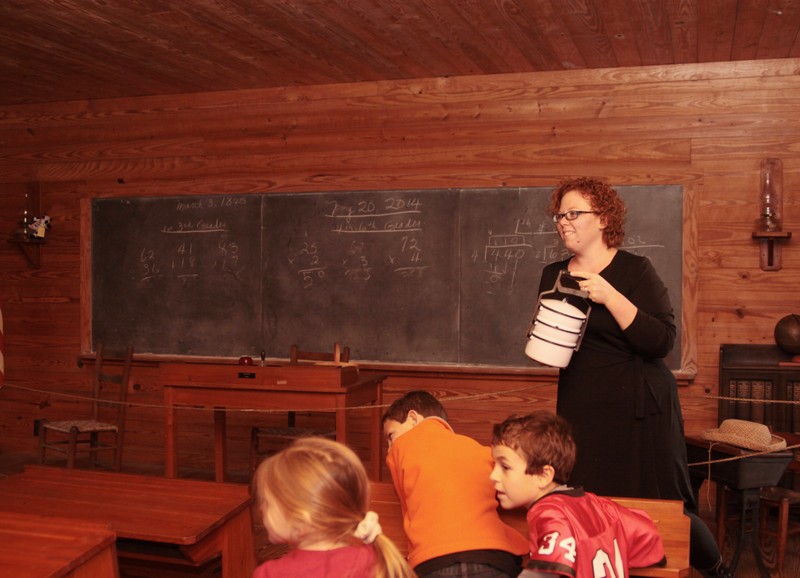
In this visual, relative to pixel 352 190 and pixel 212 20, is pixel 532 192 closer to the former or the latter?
pixel 352 190

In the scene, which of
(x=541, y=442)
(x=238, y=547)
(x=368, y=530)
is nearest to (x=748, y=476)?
(x=541, y=442)

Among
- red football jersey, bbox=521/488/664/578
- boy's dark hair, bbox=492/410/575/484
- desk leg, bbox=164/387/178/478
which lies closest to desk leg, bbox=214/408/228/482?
desk leg, bbox=164/387/178/478

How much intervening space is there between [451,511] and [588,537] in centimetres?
38

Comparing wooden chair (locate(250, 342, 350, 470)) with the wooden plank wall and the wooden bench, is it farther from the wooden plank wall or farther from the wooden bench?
the wooden bench

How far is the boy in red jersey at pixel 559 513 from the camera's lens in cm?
172

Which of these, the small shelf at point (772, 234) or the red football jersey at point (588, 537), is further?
the small shelf at point (772, 234)

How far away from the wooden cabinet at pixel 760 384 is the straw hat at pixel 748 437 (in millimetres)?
800

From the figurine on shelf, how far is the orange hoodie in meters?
4.45

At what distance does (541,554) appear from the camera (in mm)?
1726

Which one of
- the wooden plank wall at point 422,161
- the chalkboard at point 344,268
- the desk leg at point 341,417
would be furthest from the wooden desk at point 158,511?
the chalkboard at point 344,268

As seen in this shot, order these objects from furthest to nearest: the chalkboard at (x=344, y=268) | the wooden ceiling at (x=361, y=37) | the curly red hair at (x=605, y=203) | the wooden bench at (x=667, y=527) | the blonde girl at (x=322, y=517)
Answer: the chalkboard at (x=344, y=268), the wooden ceiling at (x=361, y=37), the curly red hair at (x=605, y=203), the wooden bench at (x=667, y=527), the blonde girl at (x=322, y=517)

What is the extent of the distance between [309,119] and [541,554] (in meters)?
4.08

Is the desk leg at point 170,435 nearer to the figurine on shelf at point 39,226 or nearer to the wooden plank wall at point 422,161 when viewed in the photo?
the wooden plank wall at point 422,161

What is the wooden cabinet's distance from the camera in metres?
4.36
